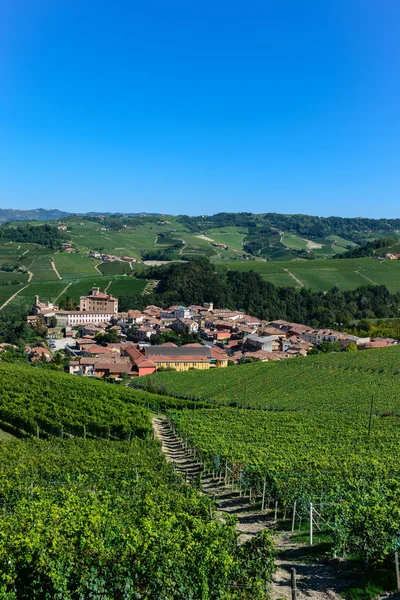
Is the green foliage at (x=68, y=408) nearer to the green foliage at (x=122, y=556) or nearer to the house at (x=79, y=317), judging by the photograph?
the green foliage at (x=122, y=556)

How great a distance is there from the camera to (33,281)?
120750mm

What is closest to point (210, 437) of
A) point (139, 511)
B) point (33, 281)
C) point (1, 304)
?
point (139, 511)

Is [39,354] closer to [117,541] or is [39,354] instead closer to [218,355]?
[218,355]

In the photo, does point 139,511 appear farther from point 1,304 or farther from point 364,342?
point 1,304

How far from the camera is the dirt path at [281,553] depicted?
34.9 feet

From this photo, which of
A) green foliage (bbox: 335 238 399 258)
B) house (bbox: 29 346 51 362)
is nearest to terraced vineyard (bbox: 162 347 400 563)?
house (bbox: 29 346 51 362)

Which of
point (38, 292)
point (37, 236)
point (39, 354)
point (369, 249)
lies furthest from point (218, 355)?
point (37, 236)

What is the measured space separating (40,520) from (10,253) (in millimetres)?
151841

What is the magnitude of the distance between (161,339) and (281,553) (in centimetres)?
7295

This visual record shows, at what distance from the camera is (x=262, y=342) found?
81625 mm

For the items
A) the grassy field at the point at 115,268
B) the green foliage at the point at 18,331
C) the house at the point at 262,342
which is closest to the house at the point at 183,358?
the house at the point at 262,342

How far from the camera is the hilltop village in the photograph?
7081 cm

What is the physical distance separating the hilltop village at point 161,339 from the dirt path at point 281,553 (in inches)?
1722

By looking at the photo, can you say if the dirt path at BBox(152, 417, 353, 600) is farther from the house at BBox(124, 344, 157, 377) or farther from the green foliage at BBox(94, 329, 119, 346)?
the green foliage at BBox(94, 329, 119, 346)
